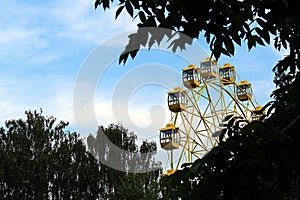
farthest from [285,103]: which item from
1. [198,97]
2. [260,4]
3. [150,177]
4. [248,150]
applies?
[150,177]

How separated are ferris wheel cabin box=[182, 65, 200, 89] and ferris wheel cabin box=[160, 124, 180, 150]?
1.87 metres

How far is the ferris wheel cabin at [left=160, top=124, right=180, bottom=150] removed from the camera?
734 inches

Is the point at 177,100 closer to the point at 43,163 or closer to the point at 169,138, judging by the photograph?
the point at 169,138

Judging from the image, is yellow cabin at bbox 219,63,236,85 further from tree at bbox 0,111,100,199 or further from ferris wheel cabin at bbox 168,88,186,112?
tree at bbox 0,111,100,199

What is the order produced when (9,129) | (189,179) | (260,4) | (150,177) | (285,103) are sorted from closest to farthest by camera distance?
(260,4) < (189,179) < (285,103) < (150,177) < (9,129)

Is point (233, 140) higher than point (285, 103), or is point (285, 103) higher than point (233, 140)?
point (285, 103)

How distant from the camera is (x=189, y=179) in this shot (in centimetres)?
303

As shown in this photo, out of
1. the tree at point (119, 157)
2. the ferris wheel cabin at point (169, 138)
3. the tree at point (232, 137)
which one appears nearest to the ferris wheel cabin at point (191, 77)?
the ferris wheel cabin at point (169, 138)

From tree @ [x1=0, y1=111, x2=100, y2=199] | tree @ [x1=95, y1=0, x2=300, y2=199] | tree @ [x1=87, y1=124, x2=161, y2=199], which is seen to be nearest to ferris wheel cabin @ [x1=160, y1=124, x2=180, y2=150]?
tree @ [x1=87, y1=124, x2=161, y2=199]

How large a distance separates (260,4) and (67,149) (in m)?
22.5

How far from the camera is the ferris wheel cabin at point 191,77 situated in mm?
19078

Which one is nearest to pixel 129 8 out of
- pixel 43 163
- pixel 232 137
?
pixel 232 137

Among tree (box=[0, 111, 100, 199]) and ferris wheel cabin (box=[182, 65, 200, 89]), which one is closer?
ferris wheel cabin (box=[182, 65, 200, 89])

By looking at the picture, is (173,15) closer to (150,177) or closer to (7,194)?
(150,177)
